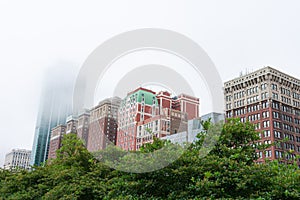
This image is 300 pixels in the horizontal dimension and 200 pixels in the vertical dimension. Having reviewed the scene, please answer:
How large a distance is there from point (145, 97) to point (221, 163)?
373cm

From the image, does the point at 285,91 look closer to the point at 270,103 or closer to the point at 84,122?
the point at 270,103

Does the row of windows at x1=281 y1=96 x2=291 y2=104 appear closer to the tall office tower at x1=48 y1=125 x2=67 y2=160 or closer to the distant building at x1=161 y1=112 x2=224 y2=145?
the distant building at x1=161 y1=112 x2=224 y2=145

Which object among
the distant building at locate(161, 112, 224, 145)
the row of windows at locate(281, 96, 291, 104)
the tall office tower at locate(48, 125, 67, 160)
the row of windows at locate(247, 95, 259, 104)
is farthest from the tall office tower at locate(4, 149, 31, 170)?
the distant building at locate(161, 112, 224, 145)

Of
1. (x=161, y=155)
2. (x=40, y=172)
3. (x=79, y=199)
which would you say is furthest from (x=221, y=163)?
(x=40, y=172)

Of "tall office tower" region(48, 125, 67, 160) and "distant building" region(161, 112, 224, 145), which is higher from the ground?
"tall office tower" region(48, 125, 67, 160)

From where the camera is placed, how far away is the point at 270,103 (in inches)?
2552

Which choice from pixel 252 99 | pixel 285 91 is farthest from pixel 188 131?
pixel 285 91

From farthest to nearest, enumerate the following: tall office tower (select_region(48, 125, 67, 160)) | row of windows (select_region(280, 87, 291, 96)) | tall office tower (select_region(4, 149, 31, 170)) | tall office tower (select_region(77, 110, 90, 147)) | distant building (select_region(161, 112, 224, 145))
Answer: tall office tower (select_region(4, 149, 31, 170)), tall office tower (select_region(48, 125, 67, 160)), row of windows (select_region(280, 87, 291, 96)), distant building (select_region(161, 112, 224, 145)), tall office tower (select_region(77, 110, 90, 147))

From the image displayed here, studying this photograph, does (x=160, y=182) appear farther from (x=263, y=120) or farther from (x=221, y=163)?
(x=263, y=120)

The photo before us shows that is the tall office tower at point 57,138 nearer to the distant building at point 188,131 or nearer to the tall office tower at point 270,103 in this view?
the tall office tower at point 270,103

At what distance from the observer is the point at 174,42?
8.58 meters

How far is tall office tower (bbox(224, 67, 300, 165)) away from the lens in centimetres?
6400

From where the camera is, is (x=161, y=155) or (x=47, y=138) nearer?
(x=161, y=155)

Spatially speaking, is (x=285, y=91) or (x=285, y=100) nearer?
(x=285, y=100)
